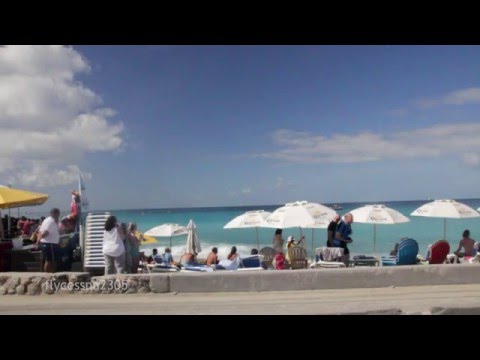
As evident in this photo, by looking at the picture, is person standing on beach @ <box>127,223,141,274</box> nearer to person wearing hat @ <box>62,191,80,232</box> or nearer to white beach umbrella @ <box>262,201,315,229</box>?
person wearing hat @ <box>62,191,80,232</box>

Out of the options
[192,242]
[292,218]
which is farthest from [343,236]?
[192,242]

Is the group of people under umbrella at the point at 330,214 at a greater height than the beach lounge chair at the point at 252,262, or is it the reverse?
the group of people under umbrella at the point at 330,214

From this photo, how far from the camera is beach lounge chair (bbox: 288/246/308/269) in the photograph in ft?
44.8

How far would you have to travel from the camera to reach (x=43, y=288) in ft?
31.7

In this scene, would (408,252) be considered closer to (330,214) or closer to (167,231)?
(330,214)

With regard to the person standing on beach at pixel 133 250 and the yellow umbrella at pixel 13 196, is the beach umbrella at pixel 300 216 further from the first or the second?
the yellow umbrella at pixel 13 196

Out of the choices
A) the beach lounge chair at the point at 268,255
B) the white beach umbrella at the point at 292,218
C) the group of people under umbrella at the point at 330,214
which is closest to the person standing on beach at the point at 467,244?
the group of people under umbrella at the point at 330,214

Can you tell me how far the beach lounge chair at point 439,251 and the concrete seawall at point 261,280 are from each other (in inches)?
109

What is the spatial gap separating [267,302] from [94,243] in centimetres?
445

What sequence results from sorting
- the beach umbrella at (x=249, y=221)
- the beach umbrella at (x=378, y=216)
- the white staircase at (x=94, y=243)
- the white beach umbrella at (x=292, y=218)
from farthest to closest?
the beach umbrella at (x=249, y=221)
the beach umbrella at (x=378, y=216)
the white beach umbrella at (x=292, y=218)
the white staircase at (x=94, y=243)

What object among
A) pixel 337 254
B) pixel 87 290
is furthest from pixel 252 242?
pixel 87 290

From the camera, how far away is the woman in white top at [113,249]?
10438mm
